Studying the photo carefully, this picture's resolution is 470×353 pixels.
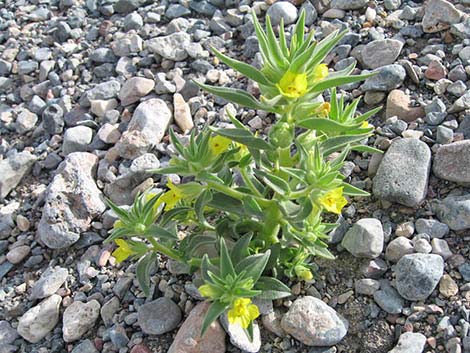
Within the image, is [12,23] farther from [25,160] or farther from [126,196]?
[126,196]

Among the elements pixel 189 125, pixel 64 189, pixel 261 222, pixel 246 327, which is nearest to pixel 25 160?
pixel 64 189

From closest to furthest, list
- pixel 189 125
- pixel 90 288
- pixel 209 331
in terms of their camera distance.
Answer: pixel 209 331
pixel 90 288
pixel 189 125

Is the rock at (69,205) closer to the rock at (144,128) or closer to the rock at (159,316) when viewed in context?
the rock at (144,128)

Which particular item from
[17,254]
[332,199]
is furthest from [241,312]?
[17,254]

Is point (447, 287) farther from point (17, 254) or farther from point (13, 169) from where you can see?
point (13, 169)

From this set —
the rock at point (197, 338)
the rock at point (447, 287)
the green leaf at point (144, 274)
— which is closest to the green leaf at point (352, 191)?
the rock at point (447, 287)

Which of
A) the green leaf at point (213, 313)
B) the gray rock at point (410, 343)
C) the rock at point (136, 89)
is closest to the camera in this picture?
the green leaf at point (213, 313)
